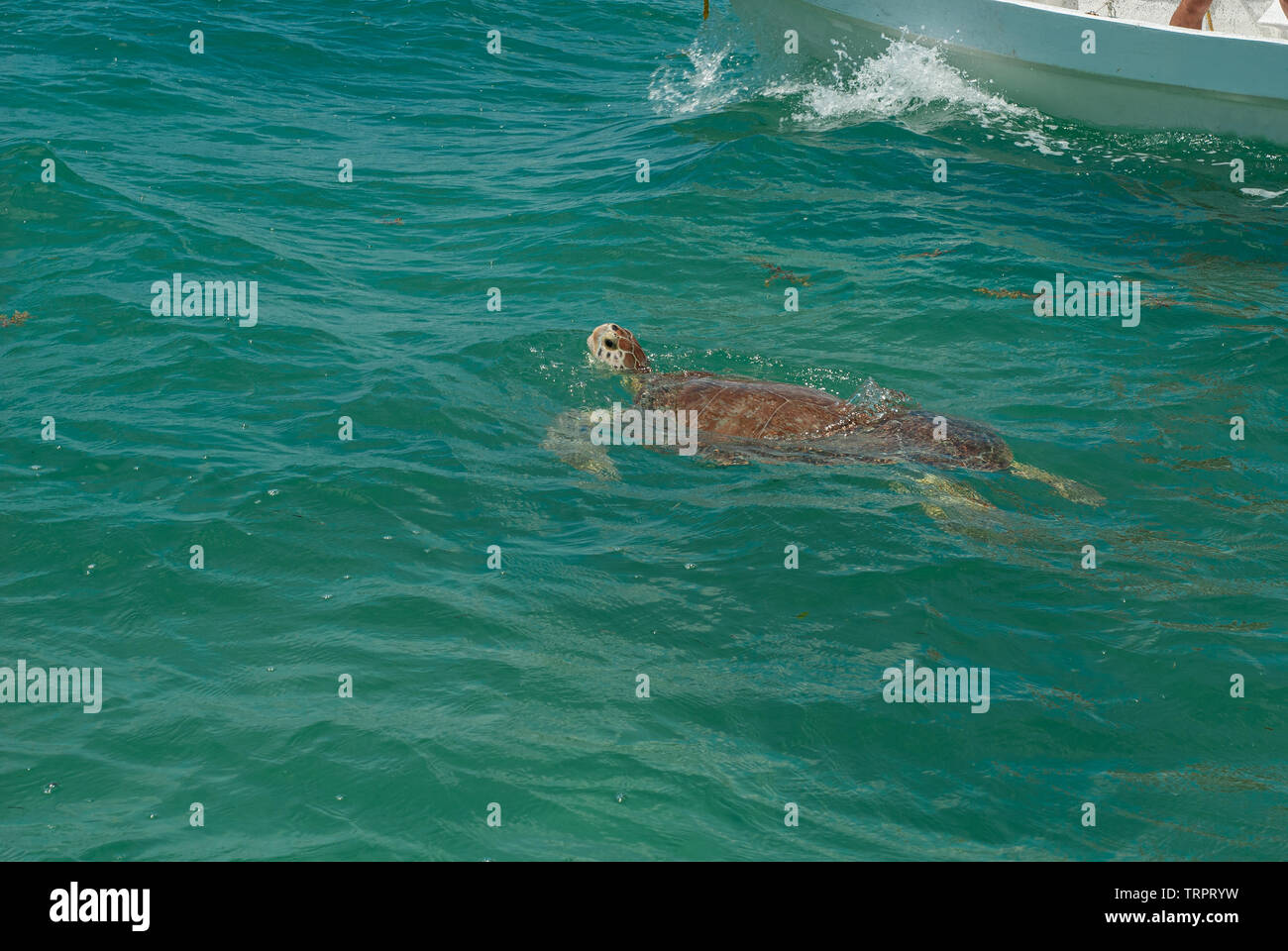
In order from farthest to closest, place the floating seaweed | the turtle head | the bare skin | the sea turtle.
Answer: the bare skin, the floating seaweed, the turtle head, the sea turtle

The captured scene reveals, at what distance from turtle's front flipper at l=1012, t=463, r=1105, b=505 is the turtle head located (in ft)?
9.41

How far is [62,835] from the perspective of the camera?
4395 mm

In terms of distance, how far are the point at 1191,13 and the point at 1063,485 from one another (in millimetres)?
9009

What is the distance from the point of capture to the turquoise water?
471 centimetres

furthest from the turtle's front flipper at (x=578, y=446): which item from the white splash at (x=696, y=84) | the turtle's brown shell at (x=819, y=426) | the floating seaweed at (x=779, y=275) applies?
the white splash at (x=696, y=84)

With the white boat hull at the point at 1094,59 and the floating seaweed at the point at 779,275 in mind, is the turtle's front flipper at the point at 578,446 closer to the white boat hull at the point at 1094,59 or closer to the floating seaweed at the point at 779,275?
the floating seaweed at the point at 779,275

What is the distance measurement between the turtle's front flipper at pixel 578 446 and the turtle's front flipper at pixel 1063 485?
8.49 ft

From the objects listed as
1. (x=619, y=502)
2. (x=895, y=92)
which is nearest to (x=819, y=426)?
(x=619, y=502)

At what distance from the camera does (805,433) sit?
7523 millimetres

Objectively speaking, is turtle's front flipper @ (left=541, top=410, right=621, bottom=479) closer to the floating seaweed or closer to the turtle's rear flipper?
the turtle's rear flipper

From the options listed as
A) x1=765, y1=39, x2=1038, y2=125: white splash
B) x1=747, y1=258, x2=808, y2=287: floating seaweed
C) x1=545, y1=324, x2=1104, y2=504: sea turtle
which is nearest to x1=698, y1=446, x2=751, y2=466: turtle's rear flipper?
x1=545, y1=324, x2=1104, y2=504: sea turtle

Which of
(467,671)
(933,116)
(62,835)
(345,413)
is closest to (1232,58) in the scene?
(933,116)

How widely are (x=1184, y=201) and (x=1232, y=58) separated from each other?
6.10 ft
